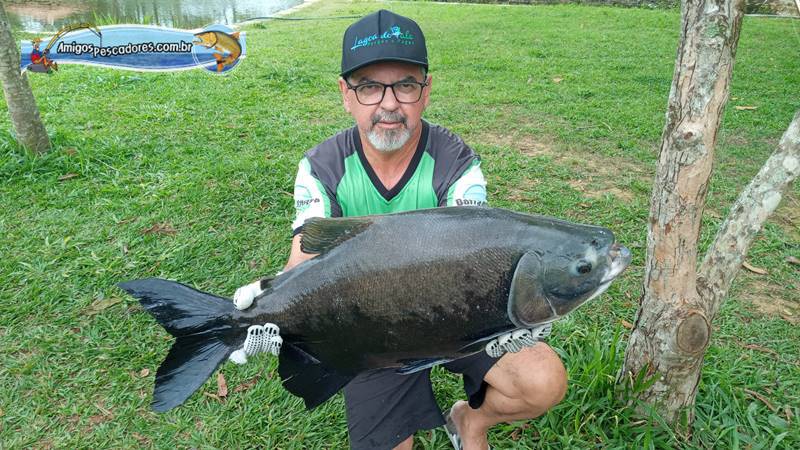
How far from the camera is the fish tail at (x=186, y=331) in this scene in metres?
2.03

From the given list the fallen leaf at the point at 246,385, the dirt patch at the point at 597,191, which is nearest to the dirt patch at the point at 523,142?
the dirt patch at the point at 597,191

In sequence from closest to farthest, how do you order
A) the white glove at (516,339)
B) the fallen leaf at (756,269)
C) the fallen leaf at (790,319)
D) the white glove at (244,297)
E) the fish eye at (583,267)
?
the fish eye at (583,267), the white glove at (516,339), the white glove at (244,297), the fallen leaf at (790,319), the fallen leaf at (756,269)

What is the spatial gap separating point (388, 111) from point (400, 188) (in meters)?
0.38

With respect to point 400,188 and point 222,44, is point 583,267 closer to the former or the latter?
point 400,188

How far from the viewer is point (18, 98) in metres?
5.01

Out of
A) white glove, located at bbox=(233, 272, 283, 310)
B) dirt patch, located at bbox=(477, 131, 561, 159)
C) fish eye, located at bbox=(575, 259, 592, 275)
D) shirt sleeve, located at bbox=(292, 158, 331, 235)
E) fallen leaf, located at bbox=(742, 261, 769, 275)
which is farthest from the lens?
dirt patch, located at bbox=(477, 131, 561, 159)

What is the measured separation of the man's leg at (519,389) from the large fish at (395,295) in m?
0.57

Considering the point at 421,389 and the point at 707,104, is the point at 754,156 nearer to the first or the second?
the point at 707,104

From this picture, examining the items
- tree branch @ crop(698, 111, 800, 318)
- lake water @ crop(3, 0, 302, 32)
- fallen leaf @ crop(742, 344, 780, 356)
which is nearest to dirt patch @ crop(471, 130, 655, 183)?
fallen leaf @ crop(742, 344, 780, 356)

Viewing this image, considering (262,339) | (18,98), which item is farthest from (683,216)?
(18,98)

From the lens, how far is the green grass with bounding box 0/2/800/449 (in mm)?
2799

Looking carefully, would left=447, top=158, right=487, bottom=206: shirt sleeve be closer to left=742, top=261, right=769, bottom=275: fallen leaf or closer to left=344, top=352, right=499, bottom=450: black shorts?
left=344, top=352, right=499, bottom=450: black shorts

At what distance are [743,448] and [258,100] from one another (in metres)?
6.26

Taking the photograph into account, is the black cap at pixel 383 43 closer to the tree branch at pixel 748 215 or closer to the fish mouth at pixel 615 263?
the fish mouth at pixel 615 263
